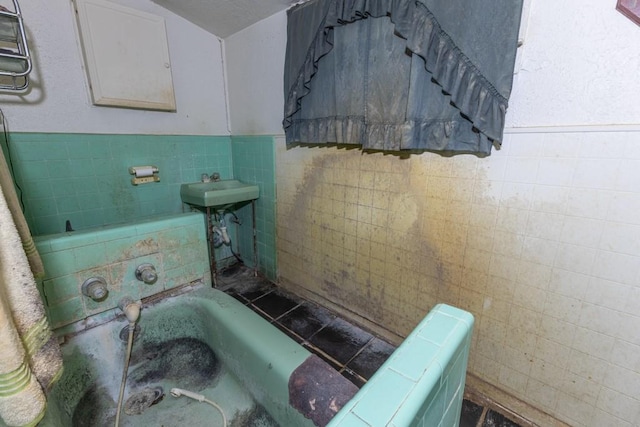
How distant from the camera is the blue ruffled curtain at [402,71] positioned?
1.11m

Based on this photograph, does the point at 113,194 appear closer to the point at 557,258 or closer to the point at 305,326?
the point at 305,326

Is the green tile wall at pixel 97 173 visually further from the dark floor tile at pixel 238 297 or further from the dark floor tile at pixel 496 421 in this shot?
the dark floor tile at pixel 496 421

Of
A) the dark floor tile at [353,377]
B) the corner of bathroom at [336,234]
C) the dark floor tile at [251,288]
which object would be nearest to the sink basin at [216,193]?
the corner of bathroom at [336,234]

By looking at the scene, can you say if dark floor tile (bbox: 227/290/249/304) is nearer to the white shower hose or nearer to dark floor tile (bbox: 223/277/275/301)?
dark floor tile (bbox: 223/277/275/301)

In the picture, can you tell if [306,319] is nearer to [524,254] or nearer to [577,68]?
[524,254]

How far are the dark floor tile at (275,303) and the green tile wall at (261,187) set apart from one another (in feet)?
0.78

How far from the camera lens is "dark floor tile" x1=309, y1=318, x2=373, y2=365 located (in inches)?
67.5

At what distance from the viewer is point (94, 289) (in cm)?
115

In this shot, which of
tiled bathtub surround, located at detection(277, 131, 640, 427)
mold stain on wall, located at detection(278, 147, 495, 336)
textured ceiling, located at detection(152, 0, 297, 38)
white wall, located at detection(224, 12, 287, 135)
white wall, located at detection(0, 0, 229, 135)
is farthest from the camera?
white wall, located at detection(224, 12, 287, 135)

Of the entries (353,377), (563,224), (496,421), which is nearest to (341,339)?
(353,377)

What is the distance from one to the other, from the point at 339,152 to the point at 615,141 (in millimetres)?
1252

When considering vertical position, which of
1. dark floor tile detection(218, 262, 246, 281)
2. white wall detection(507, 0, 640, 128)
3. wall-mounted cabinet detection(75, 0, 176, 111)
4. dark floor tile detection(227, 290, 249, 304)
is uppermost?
wall-mounted cabinet detection(75, 0, 176, 111)

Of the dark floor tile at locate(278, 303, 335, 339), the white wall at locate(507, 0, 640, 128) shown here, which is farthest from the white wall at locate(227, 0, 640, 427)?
the dark floor tile at locate(278, 303, 335, 339)

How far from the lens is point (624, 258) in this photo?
99cm
